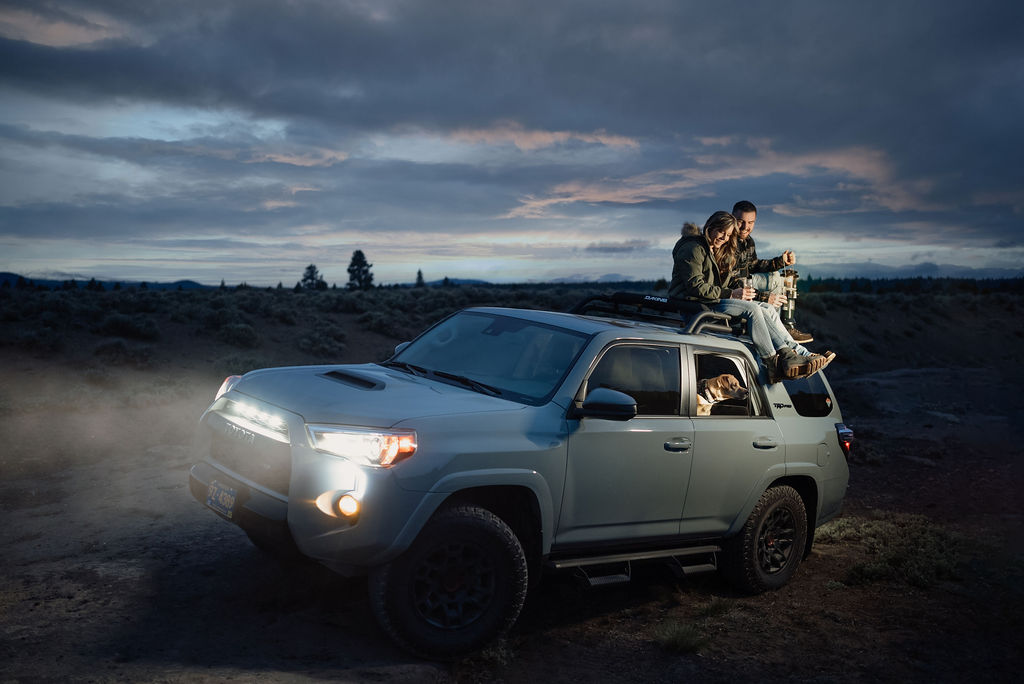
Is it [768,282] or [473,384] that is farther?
[768,282]

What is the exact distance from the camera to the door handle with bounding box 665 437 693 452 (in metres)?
5.39

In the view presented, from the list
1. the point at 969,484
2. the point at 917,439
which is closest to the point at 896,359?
the point at 917,439

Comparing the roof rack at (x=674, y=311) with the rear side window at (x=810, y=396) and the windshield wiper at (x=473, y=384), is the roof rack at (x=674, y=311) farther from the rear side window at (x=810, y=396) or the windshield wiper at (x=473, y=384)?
the windshield wiper at (x=473, y=384)

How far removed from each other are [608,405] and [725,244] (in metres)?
3.46

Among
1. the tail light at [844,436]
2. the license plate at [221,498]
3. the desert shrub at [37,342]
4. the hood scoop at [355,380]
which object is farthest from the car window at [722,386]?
the desert shrub at [37,342]

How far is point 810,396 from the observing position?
677 centimetres

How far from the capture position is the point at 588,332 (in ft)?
17.6

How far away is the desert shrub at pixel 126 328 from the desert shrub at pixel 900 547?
15.7 metres

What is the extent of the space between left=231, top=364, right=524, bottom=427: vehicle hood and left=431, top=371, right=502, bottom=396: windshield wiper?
0.30 ft

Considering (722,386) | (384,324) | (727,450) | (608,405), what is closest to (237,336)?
(384,324)

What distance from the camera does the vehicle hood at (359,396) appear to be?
14.3ft

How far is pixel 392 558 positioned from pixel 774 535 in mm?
3482

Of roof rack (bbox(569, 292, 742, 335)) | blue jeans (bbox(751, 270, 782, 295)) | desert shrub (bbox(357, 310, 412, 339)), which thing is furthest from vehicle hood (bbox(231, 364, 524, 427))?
desert shrub (bbox(357, 310, 412, 339))

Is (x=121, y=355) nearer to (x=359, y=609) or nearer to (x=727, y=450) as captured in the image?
(x=359, y=609)
